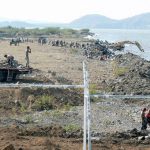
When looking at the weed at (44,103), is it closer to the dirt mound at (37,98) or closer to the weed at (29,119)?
the dirt mound at (37,98)

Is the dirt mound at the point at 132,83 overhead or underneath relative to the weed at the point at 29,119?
underneath

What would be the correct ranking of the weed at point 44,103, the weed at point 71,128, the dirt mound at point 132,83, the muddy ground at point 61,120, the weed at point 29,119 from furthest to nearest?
the dirt mound at point 132,83
the weed at point 44,103
the weed at point 29,119
the weed at point 71,128
the muddy ground at point 61,120

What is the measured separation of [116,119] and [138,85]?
29.4 feet

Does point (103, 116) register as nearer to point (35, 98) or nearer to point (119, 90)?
point (35, 98)

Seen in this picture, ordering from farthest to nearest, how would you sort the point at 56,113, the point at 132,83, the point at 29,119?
the point at 132,83
the point at 56,113
the point at 29,119

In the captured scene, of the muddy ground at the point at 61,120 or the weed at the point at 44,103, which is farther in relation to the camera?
the weed at the point at 44,103

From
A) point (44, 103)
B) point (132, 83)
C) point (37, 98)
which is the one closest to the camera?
point (44, 103)

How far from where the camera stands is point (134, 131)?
18.4 m

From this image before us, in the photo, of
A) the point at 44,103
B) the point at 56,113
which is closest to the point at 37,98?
the point at 44,103

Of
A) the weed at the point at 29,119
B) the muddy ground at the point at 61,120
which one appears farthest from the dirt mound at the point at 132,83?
the weed at the point at 29,119

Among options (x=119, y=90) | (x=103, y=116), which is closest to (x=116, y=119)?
(x=103, y=116)

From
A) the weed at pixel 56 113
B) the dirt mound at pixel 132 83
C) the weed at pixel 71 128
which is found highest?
the weed at pixel 71 128

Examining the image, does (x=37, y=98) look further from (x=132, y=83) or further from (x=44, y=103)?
(x=132, y=83)

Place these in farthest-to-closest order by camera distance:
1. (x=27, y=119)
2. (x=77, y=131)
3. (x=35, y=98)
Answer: (x=35, y=98)
(x=27, y=119)
(x=77, y=131)
